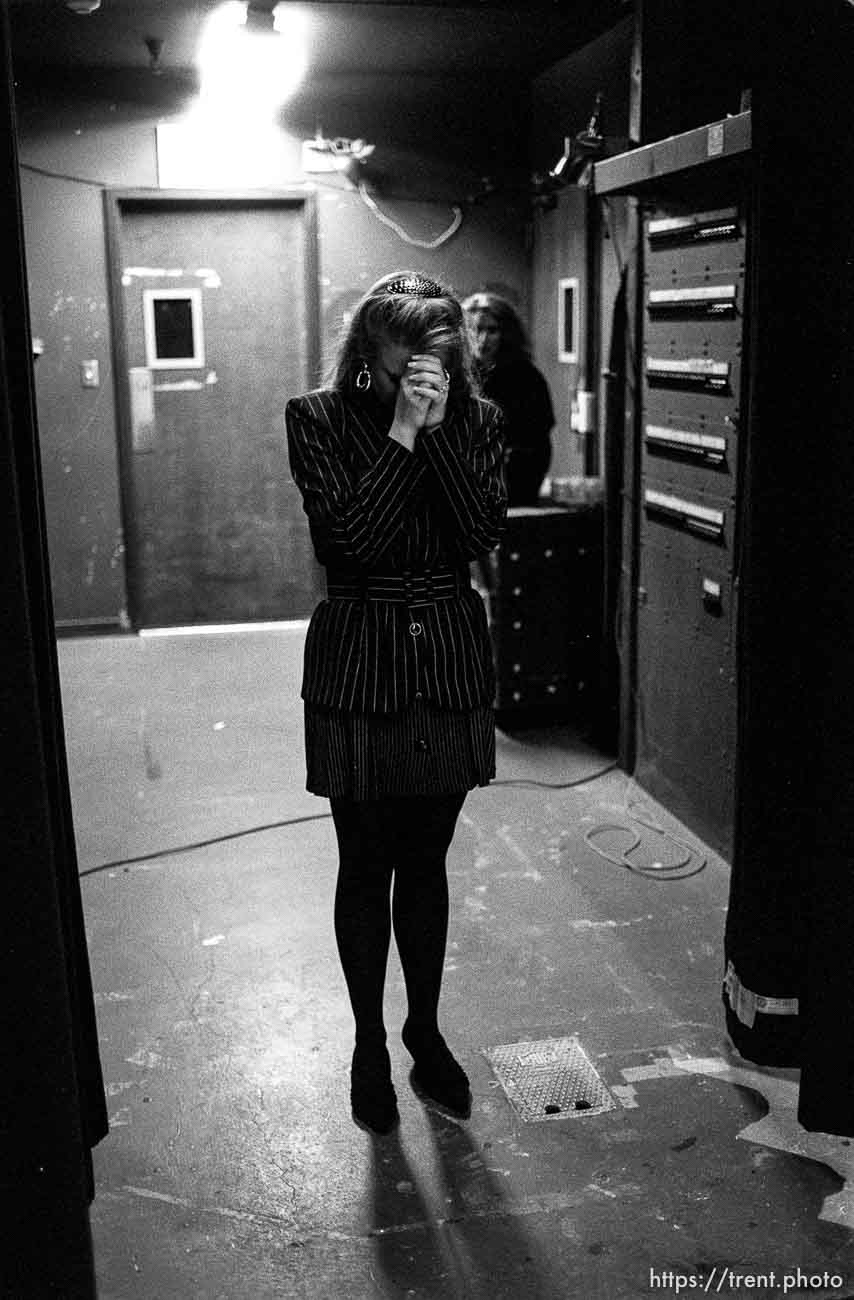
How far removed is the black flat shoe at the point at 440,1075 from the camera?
2.44m

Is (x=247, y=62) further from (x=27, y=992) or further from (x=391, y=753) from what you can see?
(x=27, y=992)

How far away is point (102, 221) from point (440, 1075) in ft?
16.2

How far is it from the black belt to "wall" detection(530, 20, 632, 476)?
9.98 ft

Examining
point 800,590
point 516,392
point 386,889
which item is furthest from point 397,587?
point 516,392

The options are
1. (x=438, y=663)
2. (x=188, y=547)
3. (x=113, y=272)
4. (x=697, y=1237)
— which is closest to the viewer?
(x=697, y=1237)

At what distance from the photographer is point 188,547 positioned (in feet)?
21.8

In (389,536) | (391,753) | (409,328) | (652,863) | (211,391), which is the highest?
(409,328)

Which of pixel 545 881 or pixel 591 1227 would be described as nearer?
pixel 591 1227

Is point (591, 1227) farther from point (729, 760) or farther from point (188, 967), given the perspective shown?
point (729, 760)

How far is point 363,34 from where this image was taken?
5246mm

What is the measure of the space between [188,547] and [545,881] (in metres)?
3.63

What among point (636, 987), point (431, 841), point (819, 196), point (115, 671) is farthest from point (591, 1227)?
point (115, 671)

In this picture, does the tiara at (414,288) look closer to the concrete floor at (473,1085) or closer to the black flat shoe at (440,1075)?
the black flat shoe at (440,1075)

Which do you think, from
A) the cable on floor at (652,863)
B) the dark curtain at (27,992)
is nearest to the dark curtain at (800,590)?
the dark curtain at (27,992)
